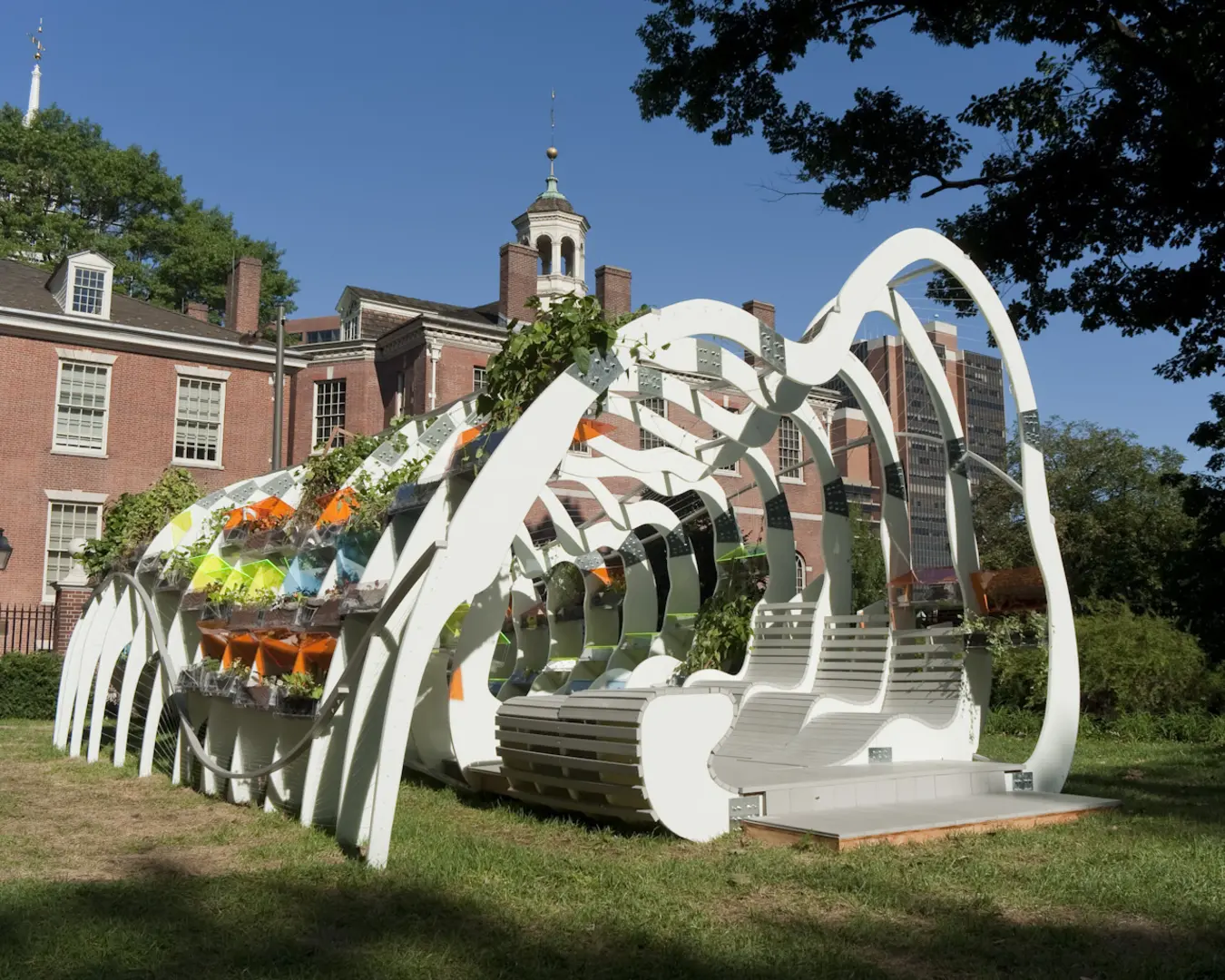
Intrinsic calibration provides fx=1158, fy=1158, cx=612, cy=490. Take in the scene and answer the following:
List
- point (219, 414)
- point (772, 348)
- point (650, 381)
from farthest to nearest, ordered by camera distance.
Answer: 1. point (219, 414)
2. point (650, 381)
3. point (772, 348)

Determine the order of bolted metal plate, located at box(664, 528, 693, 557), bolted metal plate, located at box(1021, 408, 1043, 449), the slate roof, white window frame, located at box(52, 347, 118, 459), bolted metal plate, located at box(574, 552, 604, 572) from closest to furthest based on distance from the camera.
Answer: bolted metal plate, located at box(1021, 408, 1043, 449) < bolted metal plate, located at box(664, 528, 693, 557) < bolted metal plate, located at box(574, 552, 604, 572) < white window frame, located at box(52, 347, 118, 459) < the slate roof

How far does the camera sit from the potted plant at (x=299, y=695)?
744 centimetres

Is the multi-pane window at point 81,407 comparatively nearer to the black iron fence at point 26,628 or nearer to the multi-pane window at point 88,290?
the multi-pane window at point 88,290

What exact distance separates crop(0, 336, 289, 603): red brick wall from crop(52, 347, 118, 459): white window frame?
0.25 feet

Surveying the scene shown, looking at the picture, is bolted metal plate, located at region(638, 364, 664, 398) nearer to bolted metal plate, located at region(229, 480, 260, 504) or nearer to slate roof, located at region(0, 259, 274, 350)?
bolted metal plate, located at region(229, 480, 260, 504)

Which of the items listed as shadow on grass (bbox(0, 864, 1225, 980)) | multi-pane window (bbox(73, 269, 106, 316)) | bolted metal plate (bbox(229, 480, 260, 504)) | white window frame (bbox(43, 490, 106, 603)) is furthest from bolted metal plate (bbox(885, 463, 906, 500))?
multi-pane window (bbox(73, 269, 106, 316))

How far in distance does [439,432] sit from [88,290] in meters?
23.7

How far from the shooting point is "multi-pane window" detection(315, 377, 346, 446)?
120 feet

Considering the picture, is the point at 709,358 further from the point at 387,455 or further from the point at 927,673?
the point at 927,673

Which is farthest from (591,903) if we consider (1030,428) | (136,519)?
(136,519)

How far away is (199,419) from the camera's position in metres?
29.8

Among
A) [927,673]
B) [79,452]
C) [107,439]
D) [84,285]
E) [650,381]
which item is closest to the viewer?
[650,381]

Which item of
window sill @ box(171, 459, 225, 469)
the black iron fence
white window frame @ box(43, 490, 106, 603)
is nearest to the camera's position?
the black iron fence

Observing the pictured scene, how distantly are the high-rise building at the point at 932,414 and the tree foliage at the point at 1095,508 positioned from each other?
16.4 metres
